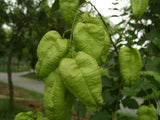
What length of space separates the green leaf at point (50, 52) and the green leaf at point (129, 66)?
0.80 ft

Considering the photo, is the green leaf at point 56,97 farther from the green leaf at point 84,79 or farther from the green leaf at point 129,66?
the green leaf at point 129,66

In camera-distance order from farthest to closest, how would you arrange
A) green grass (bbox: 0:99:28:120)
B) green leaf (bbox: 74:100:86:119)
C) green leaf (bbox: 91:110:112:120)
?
1. green grass (bbox: 0:99:28:120)
2. green leaf (bbox: 74:100:86:119)
3. green leaf (bbox: 91:110:112:120)

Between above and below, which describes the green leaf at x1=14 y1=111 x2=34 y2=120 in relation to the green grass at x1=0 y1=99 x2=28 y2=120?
above

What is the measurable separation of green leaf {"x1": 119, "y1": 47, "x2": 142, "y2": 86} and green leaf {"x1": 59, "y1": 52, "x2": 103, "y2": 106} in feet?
0.64

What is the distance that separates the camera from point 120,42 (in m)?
1.47

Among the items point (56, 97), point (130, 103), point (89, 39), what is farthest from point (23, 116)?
point (130, 103)

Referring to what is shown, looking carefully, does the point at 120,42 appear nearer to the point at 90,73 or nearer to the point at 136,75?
the point at 136,75

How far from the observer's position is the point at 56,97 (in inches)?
18.6

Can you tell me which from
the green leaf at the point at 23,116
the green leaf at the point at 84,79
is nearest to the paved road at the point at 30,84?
the green leaf at the point at 23,116

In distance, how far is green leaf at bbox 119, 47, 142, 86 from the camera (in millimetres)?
612

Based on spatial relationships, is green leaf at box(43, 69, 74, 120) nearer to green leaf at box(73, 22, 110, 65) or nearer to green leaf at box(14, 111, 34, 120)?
green leaf at box(73, 22, 110, 65)

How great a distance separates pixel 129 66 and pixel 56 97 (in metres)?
0.30

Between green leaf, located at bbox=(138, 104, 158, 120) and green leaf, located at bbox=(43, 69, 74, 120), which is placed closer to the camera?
green leaf, located at bbox=(43, 69, 74, 120)

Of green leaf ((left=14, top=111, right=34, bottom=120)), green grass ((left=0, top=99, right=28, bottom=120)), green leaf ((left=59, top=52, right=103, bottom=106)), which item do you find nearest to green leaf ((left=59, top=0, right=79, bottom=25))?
green leaf ((left=59, top=52, right=103, bottom=106))
